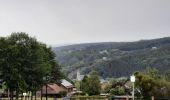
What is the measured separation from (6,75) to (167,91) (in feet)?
82.1

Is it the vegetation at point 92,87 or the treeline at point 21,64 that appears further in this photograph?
the vegetation at point 92,87

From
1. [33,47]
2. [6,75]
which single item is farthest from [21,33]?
[6,75]

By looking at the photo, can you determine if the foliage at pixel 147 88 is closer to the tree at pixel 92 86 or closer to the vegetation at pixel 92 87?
the vegetation at pixel 92 87

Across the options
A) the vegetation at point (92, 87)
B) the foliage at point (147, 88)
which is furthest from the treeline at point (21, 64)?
the vegetation at point (92, 87)

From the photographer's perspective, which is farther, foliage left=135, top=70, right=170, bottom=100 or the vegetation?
the vegetation

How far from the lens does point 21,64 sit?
70.4m

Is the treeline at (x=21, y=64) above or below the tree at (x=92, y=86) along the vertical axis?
above

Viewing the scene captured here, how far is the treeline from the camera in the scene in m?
68.2

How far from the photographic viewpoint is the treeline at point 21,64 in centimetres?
6825

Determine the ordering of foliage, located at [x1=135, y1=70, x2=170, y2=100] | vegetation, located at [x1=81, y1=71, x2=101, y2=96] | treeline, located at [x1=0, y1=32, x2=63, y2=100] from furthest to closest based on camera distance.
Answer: vegetation, located at [x1=81, y1=71, x2=101, y2=96]
treeline, located at [x1=0, y1=32, x2=63, y2=100]
foliage, located at [x1=135, y1=70, x2=170, y2=100]

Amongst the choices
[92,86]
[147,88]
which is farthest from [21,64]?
[92,86]

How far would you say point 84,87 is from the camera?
10300cm

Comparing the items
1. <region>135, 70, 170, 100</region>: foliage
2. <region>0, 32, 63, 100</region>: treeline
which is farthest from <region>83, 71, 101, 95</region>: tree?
<region>135, 70, 170, 100</region>: foliage

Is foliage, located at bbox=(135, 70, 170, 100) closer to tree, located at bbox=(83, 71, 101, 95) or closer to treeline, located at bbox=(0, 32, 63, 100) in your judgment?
treeline, located at bbox=(0, 32, 63, 100)
